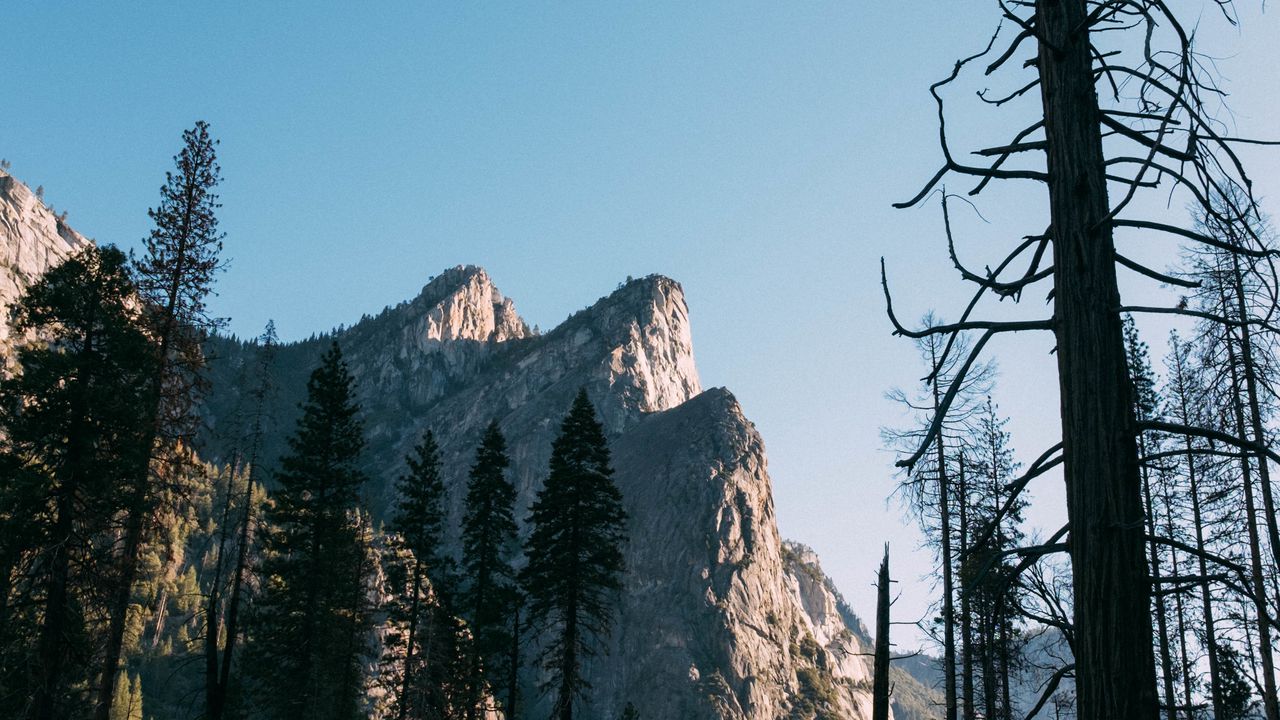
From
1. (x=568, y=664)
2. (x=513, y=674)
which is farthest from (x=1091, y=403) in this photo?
(x=513, y=674)

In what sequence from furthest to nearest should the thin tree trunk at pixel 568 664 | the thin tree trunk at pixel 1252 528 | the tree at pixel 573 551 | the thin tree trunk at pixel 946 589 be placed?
the tree at pixel 573 551, the thin tree trunk at pixel 568 664, the thin tree trunk at pixel 946 589, the thin tree trunk at pixel 1252 528

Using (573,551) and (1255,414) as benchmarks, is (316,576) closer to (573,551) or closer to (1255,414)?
(573,551)

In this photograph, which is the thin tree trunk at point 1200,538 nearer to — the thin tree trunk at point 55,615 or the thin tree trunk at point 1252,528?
the thin tree trunk at point 1252,528

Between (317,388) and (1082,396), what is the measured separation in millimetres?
35728

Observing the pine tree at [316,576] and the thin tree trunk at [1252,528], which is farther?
the pine tree at [316,576]

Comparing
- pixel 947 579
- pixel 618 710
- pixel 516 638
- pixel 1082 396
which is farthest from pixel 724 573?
pixel 1082 396

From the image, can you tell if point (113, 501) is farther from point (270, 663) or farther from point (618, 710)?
point (618, 710)

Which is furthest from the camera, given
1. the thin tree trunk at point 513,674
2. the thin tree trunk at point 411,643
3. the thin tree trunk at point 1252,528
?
the thin tree trunk at point 411,643

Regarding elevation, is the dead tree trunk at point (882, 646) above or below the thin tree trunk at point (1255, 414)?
below

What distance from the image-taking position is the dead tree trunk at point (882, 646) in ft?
31.9

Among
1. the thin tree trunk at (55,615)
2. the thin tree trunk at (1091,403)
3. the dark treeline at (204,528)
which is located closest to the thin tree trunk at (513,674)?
the dark treeline at (204,528)

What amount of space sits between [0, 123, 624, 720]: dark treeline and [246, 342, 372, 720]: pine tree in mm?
105

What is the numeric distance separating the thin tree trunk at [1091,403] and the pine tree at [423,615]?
94.5ft

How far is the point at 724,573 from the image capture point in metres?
144
